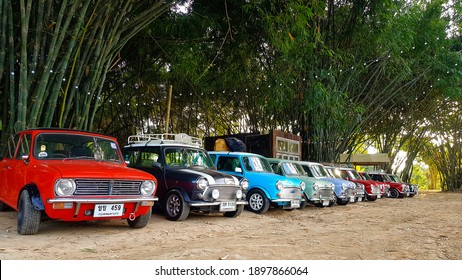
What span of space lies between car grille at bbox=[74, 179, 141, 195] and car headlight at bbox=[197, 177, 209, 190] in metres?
1.55

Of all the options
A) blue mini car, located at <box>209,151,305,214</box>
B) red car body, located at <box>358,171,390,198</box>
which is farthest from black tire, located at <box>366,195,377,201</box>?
blue mini car, located at <box>209,151,305,214</box>

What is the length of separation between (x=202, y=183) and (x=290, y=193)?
2.96 metres

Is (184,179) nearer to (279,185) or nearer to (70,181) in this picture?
(70,181)

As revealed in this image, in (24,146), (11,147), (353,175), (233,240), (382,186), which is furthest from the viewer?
(382,186)

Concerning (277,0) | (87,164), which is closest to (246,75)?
(277,0)

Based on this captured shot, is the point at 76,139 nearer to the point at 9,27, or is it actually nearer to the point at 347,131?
the point at 9,27

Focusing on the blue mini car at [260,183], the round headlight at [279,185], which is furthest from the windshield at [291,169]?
the round headlight at [279,185]

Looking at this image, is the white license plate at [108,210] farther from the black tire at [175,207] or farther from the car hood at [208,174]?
the car hood at [208,174]

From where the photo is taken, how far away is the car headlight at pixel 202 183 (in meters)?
7.07

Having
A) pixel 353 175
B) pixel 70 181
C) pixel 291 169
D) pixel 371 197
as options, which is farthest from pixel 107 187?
pixel 371 197

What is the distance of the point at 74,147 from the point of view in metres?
6.14

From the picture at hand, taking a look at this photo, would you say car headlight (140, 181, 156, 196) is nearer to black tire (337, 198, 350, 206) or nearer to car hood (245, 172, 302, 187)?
car hood (245, 172, 302, 187)

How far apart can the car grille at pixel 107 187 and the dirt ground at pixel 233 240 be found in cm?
62

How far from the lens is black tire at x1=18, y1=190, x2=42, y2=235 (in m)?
5.22
